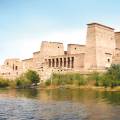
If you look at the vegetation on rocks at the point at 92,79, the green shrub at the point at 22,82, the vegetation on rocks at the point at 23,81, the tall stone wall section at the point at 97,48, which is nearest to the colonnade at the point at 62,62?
the tall stone wall section at the point at 97,48

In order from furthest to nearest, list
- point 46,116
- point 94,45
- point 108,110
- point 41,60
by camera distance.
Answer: point 41,60, point 94,45, point 108,110, point 46,116

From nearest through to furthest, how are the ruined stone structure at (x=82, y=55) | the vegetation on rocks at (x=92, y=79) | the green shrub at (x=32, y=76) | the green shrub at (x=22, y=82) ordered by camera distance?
the vegetation on rocks at (x=92, y=79) → the green shrub at (x=22, y=82) → the green shrub at (x=32, y=76) → the ruined stone structure at (x=82, y=55)

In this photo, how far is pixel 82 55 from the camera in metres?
86.7

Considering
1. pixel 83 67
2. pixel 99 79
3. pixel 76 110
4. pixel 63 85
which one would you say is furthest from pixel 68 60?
pixel 76 110

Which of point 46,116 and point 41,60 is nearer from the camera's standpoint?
point 46,116

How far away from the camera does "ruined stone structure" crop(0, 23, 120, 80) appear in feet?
276

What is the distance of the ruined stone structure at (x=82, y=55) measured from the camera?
276 ft

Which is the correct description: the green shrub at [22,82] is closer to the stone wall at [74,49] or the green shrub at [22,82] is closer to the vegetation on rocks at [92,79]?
the vegetation on rocks at [92,79]

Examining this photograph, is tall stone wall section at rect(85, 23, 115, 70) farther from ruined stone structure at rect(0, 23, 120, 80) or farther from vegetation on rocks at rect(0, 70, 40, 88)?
vegetation on rocks at rect(0, 70, 40, 88)

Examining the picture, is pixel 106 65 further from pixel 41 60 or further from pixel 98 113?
pixel 98 113

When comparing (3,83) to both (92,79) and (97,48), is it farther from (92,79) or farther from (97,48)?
(97,48)

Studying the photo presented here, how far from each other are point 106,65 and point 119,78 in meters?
20.5

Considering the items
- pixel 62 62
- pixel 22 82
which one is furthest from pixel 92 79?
pixel 62 62

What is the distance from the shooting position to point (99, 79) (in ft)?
234
